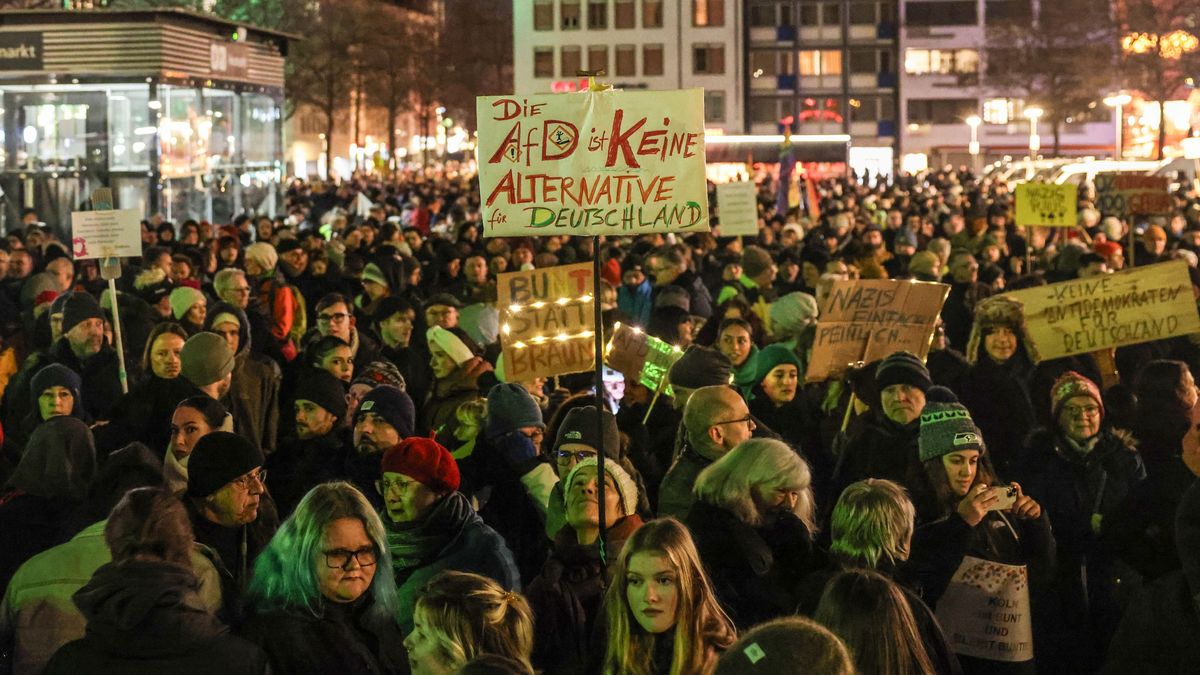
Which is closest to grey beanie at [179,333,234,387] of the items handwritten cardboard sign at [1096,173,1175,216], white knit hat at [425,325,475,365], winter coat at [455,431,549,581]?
white knit hat at [425,325,475,365]

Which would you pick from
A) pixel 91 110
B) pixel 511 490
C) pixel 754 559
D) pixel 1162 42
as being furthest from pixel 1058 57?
pixel 754 559

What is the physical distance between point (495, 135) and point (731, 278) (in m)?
7.74

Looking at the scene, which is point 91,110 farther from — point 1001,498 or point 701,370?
point 1001,498

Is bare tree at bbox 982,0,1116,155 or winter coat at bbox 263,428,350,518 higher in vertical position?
bare tree at bbox 982,0,1116,155

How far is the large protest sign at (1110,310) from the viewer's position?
9758 millimetres

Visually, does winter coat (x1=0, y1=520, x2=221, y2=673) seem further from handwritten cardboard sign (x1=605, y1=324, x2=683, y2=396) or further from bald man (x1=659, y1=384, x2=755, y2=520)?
handwritten cardboard sign (x1=605, y1=324, x2=683, y2=396)

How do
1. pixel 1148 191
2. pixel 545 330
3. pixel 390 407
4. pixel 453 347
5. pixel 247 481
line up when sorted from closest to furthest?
pixel 247 481 < pixel 390 407 < pixel 453 347 < pixel 545 330 < pixel 1148 191

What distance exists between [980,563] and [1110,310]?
4.69 meters

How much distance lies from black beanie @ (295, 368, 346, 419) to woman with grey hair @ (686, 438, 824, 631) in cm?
234

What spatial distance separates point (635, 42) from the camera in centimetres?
8512

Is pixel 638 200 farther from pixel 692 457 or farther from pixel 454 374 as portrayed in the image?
pixel 454 374

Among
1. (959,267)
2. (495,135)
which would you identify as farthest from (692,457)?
(959,267)

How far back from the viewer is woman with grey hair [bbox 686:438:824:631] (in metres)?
5.46

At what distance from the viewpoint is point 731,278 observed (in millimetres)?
14094
